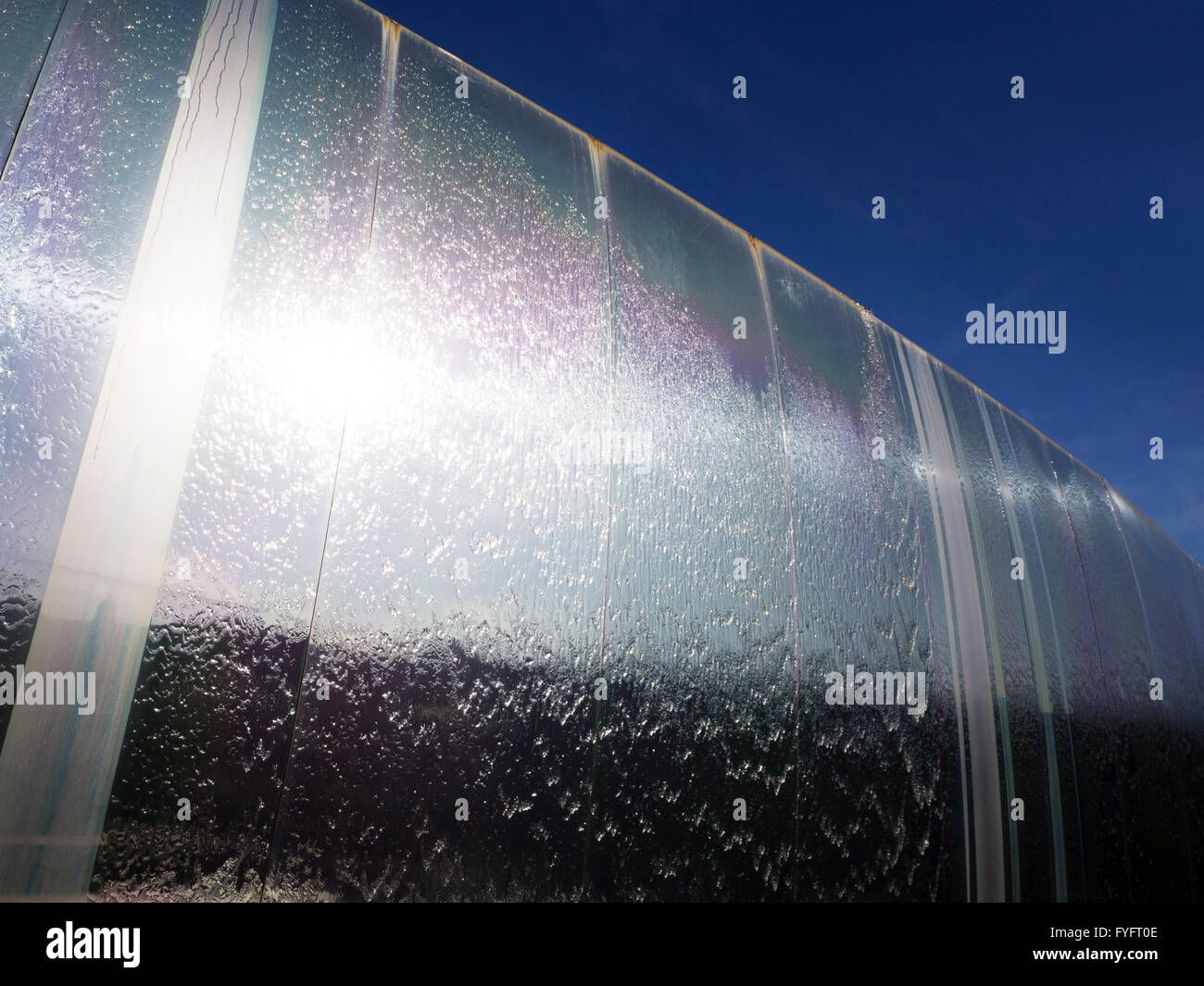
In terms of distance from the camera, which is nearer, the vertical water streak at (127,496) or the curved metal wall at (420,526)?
the vertical water streak at (127,496)

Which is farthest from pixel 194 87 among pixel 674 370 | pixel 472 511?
pixel 674 370

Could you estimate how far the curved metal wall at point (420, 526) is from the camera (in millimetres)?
1983

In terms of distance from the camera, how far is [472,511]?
2.62 meters

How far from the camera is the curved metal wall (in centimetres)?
198

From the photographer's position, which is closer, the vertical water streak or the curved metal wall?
the vertical water streak

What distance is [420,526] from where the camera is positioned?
8.15 feet

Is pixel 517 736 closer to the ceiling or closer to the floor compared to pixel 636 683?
closer to the floor

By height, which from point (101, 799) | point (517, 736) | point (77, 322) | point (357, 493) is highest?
point (77, 322)

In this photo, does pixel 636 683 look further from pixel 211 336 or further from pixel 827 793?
pixel 211 336

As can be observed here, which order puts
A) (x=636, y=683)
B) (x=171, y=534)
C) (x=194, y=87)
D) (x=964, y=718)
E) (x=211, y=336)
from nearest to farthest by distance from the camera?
(x=171, y=534)
(x=211, y=336)
(x=194, y=87)
(x=636, y=683)
(x=964, y=718)

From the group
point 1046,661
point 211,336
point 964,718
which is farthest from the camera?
point 1046,661

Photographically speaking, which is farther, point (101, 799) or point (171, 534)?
point (171, 534)

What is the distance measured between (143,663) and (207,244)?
118 centimetres

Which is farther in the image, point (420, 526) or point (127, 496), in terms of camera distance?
point (420, 526)
